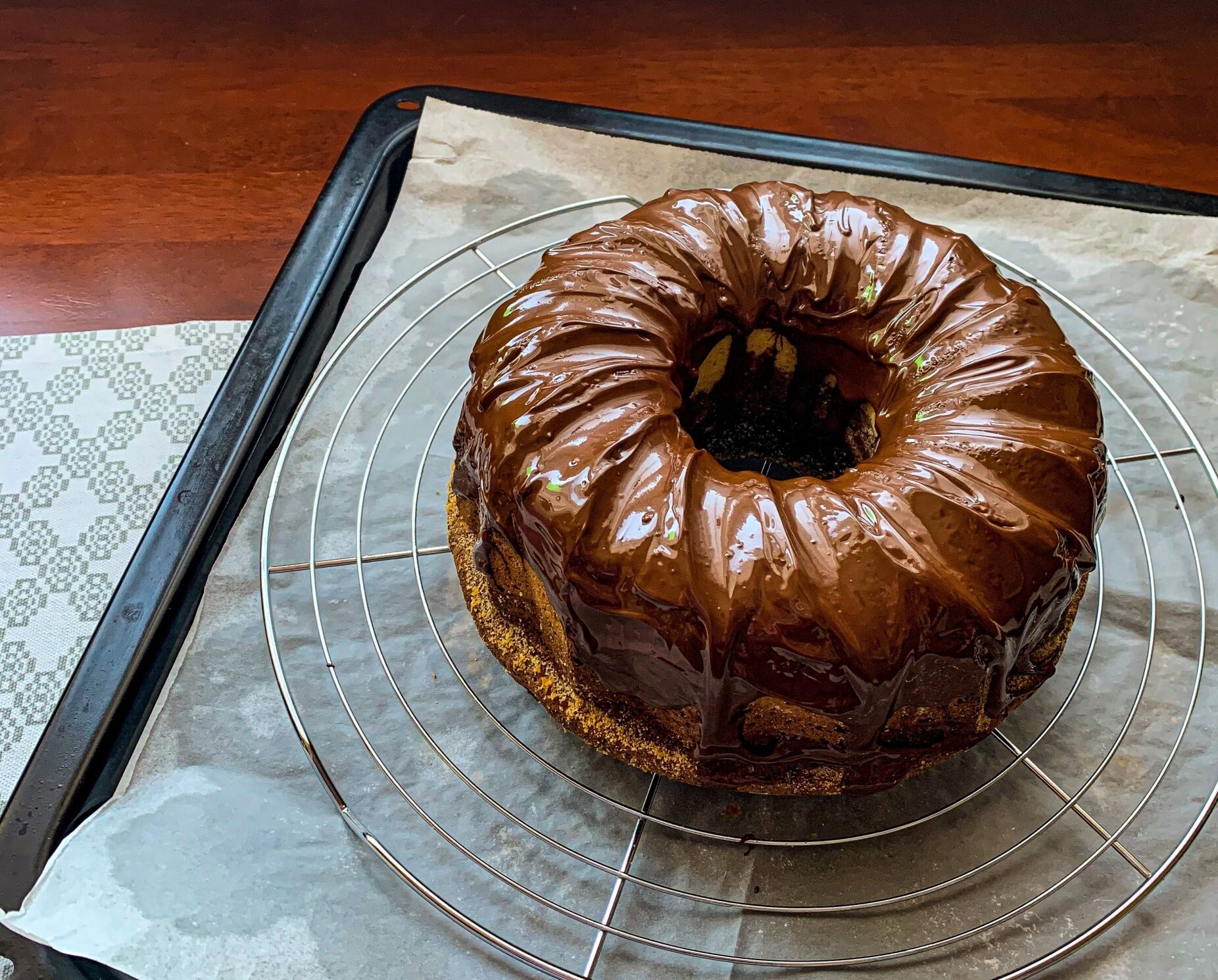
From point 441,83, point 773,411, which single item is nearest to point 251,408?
point 773,411

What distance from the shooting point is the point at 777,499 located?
4.18ft

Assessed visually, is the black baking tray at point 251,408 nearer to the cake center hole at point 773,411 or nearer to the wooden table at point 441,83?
the wooden table at point 441,83

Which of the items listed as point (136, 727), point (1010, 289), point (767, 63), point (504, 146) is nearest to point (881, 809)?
point (1010, 289)

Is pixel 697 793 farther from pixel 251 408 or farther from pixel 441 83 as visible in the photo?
pixel 441 83

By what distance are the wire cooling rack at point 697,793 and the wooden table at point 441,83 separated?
0.64 m

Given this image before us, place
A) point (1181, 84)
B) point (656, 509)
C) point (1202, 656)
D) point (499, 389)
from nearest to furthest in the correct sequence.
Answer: point (656, 509) < point (499, 389) < point (1202, 656) < point (1181, 84)

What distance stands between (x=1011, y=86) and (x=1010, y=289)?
118cm

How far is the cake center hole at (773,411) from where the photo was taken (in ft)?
5.19

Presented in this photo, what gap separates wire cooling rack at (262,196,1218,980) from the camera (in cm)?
142

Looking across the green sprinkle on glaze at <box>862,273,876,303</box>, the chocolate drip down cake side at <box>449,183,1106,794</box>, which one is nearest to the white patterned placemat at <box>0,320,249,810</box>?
the chocolate drip down cake side at <box>449,183,1106,794</box>

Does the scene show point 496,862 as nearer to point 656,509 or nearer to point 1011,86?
point 656,509

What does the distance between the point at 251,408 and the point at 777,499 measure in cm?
94

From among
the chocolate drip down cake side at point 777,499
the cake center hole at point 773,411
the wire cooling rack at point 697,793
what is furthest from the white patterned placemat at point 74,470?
the cake center hole at point 773,411

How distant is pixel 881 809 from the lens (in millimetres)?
1523
